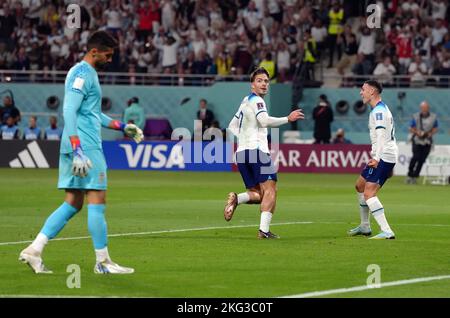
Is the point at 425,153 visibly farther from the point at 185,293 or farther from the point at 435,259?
the point at 185,293

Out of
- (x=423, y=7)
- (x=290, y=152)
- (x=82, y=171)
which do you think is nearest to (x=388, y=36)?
(x=423, y=7)

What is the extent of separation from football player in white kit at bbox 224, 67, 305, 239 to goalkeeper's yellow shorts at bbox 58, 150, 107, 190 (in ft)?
15.4

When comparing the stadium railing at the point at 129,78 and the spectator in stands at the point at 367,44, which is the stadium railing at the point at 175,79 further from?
the spectator in stands at the point at 367,44

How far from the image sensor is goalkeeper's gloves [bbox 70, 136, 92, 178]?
12828 millimetres

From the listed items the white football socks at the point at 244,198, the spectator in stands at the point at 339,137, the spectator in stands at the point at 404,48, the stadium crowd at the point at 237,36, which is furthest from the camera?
the stadium crowd at the point at 237,36

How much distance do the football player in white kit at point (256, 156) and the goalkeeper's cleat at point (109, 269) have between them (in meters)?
4.69

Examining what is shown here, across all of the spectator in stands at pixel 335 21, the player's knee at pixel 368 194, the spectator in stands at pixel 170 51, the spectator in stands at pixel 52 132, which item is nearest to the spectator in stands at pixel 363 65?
the spectator in stands at pixel 335 21

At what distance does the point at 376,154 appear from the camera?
58.8 ft

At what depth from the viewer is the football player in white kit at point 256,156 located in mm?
17656

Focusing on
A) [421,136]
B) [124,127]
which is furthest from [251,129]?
[421,136]

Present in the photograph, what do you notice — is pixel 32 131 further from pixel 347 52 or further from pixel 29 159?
pixel 347 52

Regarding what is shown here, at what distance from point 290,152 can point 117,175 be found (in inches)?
218

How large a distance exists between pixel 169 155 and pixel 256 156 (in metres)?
21.0

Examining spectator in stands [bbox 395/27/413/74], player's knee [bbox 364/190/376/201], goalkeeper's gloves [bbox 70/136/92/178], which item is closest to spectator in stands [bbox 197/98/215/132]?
spectator in stands [bbox 395/27/413/74]
